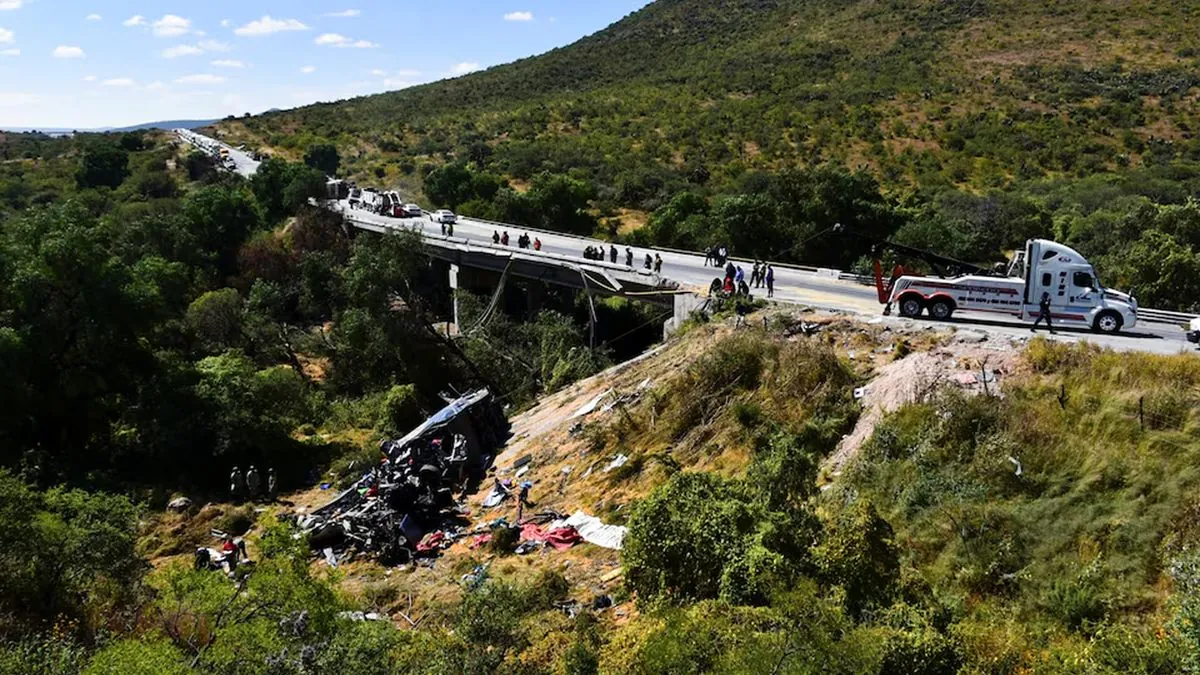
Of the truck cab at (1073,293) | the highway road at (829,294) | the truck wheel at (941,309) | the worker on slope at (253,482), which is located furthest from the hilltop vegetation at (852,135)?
the worker on slope at (253,482)

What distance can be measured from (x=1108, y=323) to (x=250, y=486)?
77.8ft

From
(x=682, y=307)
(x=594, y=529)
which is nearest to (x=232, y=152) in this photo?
(x=682, y=307)

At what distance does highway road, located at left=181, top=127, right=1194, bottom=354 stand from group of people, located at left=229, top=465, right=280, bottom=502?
52.9 ft

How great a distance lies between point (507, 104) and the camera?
102m

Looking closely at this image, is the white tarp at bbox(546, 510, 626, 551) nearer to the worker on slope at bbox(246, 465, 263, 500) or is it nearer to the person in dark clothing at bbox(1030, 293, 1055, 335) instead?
the worker on slope at bbox(246, 465, 263, 500)

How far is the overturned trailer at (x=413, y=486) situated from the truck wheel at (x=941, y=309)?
13.0 metres

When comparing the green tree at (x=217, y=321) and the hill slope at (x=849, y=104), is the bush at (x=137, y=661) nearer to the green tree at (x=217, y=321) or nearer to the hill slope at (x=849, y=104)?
the green tree at (x=217, y=321)

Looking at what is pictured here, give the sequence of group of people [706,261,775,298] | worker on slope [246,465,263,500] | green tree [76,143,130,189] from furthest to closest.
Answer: green tree [76,143,130,189]
group of people [706,261,775,298]
worker on slope [246,465,263,500]

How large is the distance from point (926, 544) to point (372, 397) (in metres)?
22.8

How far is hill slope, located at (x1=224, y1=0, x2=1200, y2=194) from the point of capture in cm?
6144

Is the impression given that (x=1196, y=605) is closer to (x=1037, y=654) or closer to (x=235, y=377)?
(x=1037, y=654)

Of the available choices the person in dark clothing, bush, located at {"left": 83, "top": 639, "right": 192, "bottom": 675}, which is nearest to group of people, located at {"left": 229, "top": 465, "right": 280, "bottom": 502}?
bush, located at {"left": 83, "top": 639, "right": 192, "bottom": 675}

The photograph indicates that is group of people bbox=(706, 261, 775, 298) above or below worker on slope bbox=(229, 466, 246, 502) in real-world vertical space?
above

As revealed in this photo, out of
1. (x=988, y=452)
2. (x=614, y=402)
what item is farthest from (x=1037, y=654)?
(x=614, y=402)
